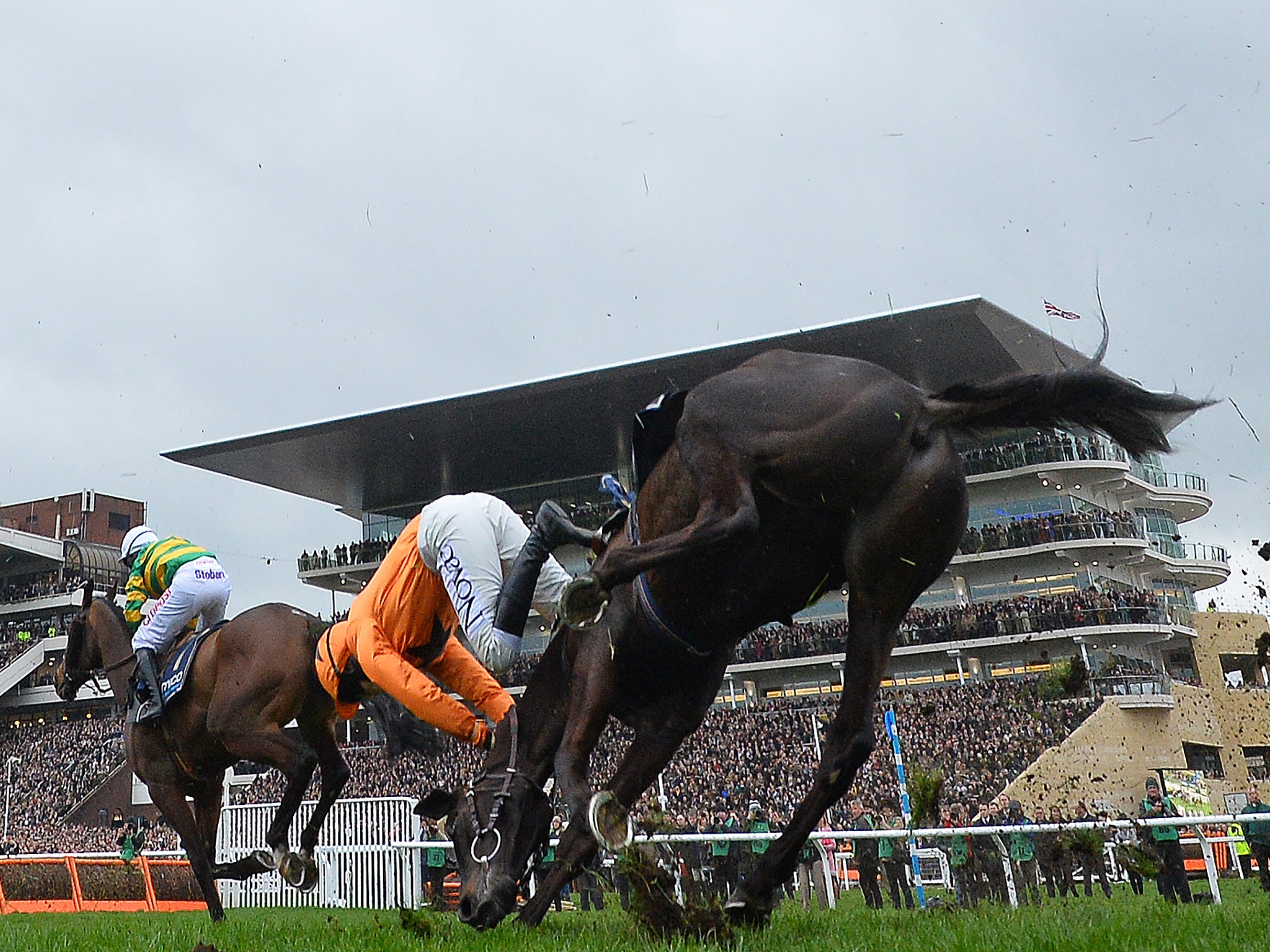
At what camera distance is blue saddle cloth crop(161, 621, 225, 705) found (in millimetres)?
7910

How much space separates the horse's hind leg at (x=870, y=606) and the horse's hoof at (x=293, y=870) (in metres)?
3.52

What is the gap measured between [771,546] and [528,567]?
127 cm

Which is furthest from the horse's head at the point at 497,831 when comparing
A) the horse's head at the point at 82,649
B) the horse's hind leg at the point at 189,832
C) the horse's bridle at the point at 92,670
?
the horse's head at the point at 82,649

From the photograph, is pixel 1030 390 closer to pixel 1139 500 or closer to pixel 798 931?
pixel 798 931

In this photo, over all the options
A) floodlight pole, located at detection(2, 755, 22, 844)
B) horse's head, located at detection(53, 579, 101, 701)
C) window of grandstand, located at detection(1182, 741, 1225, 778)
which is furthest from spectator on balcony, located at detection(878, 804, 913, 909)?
window of grandstand, located at detection(1182, 741, 1225, 778)

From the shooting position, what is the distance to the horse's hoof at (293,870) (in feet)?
23.4

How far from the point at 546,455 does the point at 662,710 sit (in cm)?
4387

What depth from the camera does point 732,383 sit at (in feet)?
15.1

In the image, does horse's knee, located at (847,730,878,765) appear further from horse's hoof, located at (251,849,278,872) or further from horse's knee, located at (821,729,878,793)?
horse's hoof, located at (251,849,278,872)

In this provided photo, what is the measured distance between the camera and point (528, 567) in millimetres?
5410

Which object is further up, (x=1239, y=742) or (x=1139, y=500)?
(x=1139, y=500)

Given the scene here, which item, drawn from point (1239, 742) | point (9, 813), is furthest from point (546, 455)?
point (1239, 742)

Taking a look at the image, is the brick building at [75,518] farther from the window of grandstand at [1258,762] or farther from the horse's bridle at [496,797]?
the horse's bridle at [496,797]

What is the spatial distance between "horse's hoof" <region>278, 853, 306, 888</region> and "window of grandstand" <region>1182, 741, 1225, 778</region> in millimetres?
39803
